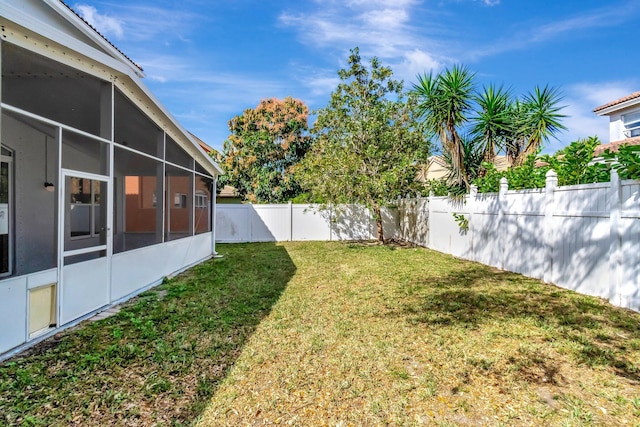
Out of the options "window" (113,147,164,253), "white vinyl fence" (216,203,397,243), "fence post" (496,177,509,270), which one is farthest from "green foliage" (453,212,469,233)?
"window" (113,147,164,253)

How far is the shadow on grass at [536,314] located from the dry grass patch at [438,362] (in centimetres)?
2

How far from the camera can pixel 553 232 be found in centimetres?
609

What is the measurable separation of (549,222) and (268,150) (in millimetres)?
14609

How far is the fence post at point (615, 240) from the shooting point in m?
4.77

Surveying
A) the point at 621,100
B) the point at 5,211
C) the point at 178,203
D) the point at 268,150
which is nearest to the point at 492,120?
the point at 621,100

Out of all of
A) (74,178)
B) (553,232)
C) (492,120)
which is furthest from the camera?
(492,120)

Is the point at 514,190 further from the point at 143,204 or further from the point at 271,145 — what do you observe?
the point at 271,145

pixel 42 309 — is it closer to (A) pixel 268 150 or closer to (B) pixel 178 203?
(B) pixel 178 203

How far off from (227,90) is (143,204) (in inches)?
427

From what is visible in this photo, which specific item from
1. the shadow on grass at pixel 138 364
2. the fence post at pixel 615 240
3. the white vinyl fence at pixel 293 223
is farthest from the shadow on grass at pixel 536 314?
the white vinyl fence at pixel 293 223

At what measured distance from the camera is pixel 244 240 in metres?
14.6

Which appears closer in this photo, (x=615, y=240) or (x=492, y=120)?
(x=615, y=240)

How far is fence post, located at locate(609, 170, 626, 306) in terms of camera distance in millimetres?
4770

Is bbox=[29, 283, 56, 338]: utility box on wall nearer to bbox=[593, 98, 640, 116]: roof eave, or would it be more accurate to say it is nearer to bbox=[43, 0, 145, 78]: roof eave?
bbox=[43, 0, 145, 78]: roof eave
